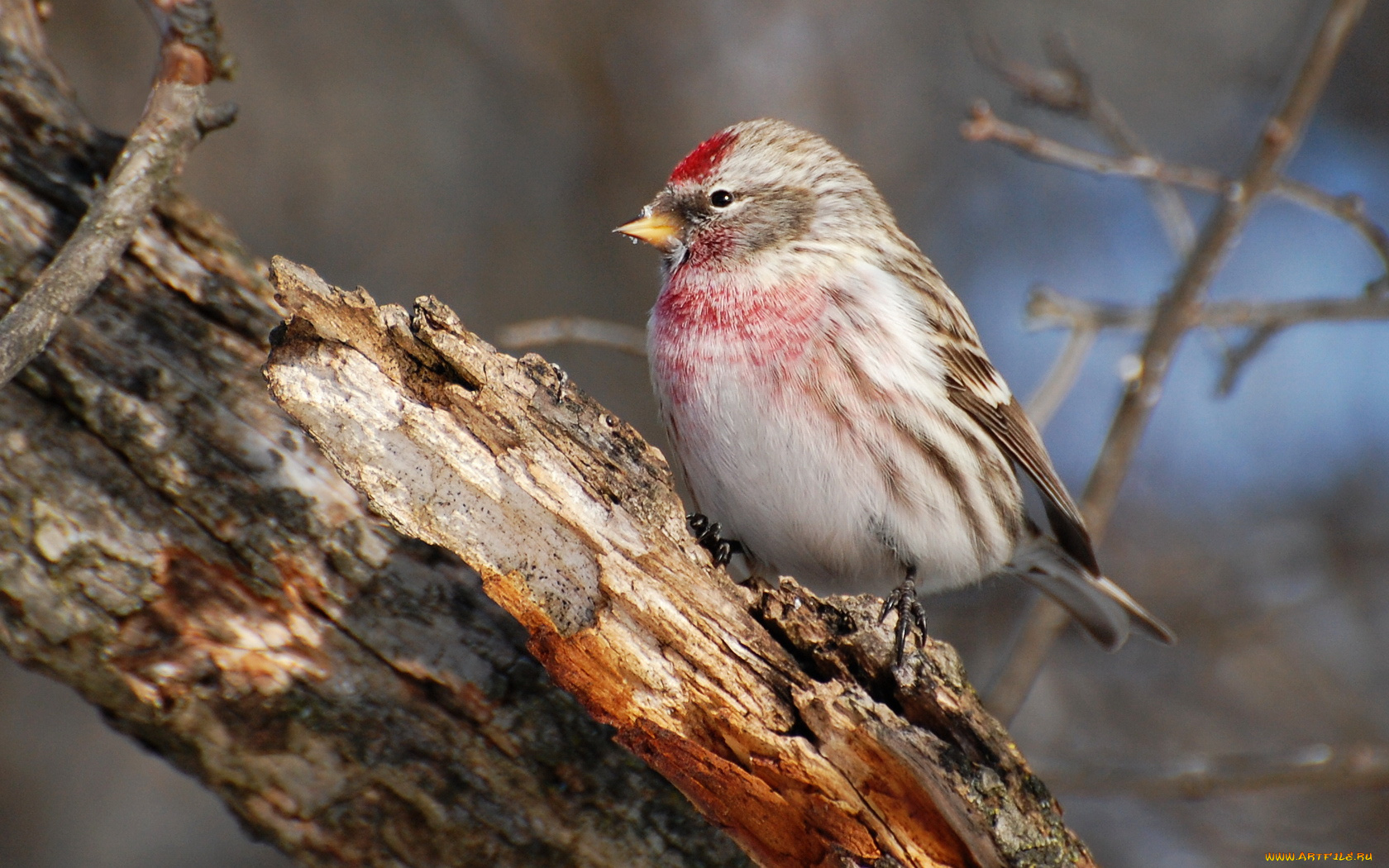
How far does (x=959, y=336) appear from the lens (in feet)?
11.4

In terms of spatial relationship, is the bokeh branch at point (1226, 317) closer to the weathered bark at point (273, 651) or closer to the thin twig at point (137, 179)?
the weathered bark at point (273, 651)

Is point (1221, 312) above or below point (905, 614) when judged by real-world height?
above

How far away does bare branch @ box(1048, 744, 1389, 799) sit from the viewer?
343 centimetres

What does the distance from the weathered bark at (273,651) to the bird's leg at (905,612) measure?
2.00ft

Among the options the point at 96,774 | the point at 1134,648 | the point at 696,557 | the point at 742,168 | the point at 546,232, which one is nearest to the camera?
the point at 696,557

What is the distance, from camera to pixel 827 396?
2.99 metres

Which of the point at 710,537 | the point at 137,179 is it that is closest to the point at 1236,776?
the point at 710,537

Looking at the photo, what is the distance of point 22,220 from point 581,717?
5.35 feet

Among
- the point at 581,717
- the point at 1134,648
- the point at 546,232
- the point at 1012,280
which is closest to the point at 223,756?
the point at 581,717

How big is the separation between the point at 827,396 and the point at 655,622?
0.92 metres

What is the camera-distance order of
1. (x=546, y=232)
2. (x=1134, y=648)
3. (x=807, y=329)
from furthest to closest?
(x=546, y=232), (x=1134, y=648), (x=807, y=329)

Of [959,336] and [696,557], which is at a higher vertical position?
[959,336]

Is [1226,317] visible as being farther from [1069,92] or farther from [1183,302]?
[1069,92]

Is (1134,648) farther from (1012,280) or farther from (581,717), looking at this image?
(581,717)
